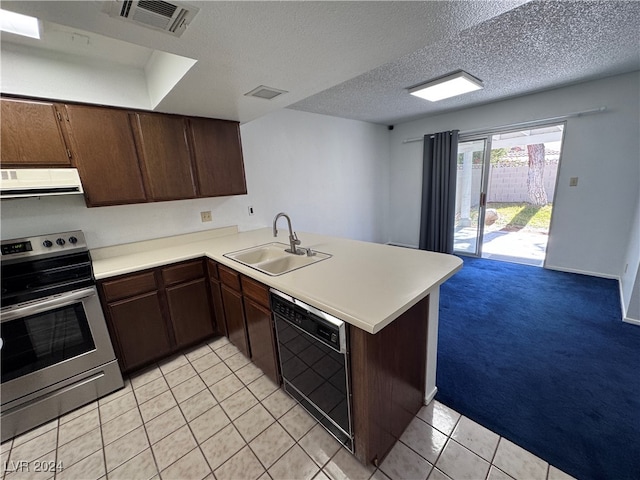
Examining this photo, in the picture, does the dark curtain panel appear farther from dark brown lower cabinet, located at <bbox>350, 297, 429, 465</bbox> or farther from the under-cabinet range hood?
the under-cabinet range hood

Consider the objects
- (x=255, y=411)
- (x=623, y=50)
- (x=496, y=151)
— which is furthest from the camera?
(x=496, y=151)

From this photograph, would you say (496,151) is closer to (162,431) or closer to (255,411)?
(255,411)

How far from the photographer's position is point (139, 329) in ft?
6.50

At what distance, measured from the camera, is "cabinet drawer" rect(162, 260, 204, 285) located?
206 cm

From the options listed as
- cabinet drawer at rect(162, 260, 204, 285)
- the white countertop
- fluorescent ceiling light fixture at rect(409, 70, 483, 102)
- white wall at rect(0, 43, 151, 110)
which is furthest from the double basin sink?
fluorescent ceiling light fixture at rect(409, 70, 483, 102)

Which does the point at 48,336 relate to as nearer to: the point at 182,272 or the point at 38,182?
the point at 182,272

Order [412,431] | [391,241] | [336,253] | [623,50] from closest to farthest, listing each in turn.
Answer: [412,431]
[336,253]
[623,50]
[391,241]

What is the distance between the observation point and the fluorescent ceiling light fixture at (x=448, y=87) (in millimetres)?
2621

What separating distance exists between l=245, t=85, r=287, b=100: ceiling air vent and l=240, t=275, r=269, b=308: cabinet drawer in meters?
1.29

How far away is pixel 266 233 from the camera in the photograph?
2.90 metres

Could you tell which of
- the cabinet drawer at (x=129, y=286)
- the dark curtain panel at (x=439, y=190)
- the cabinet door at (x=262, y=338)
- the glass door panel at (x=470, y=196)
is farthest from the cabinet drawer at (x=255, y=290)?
A: the glass door panel at (x=470, y=196)

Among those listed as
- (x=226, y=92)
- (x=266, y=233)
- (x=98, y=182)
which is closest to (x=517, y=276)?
(x=266, y=233)

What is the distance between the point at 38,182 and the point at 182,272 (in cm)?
105

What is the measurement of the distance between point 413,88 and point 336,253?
7.37ft
